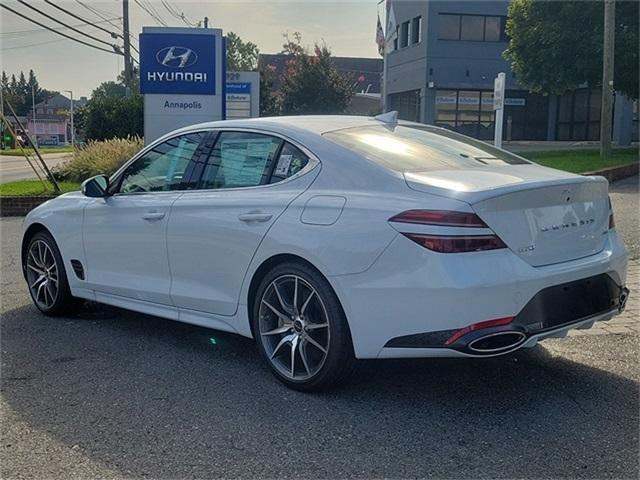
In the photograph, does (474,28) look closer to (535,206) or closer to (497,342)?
(535,206)

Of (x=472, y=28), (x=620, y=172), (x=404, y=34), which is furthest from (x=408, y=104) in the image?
(x=620, y=172)

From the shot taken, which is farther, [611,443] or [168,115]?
[168,115]

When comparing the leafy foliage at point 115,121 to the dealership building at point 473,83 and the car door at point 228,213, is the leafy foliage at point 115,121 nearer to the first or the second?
the car door at point 228,213

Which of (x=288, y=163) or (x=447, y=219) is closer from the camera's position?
(x=447, y=219)

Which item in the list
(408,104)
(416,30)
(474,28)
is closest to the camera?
(474,28)

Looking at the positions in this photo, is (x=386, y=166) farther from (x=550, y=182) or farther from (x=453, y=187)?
(x=550, y=182)

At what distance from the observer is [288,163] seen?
171 inches

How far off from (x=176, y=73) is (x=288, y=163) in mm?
12119

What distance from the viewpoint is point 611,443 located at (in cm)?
342

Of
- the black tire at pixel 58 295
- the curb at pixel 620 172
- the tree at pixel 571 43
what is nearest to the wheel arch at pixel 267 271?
the black tire at pixel 58 295

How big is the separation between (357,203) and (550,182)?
1056mm

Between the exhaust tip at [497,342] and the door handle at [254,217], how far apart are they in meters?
1.43

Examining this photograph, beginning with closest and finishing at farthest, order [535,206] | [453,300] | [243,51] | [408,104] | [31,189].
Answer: [453,300] → [535,206] → [31,189] → [408,104] → [243,51]


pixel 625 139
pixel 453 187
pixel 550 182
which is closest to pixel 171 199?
pixel 453 187
